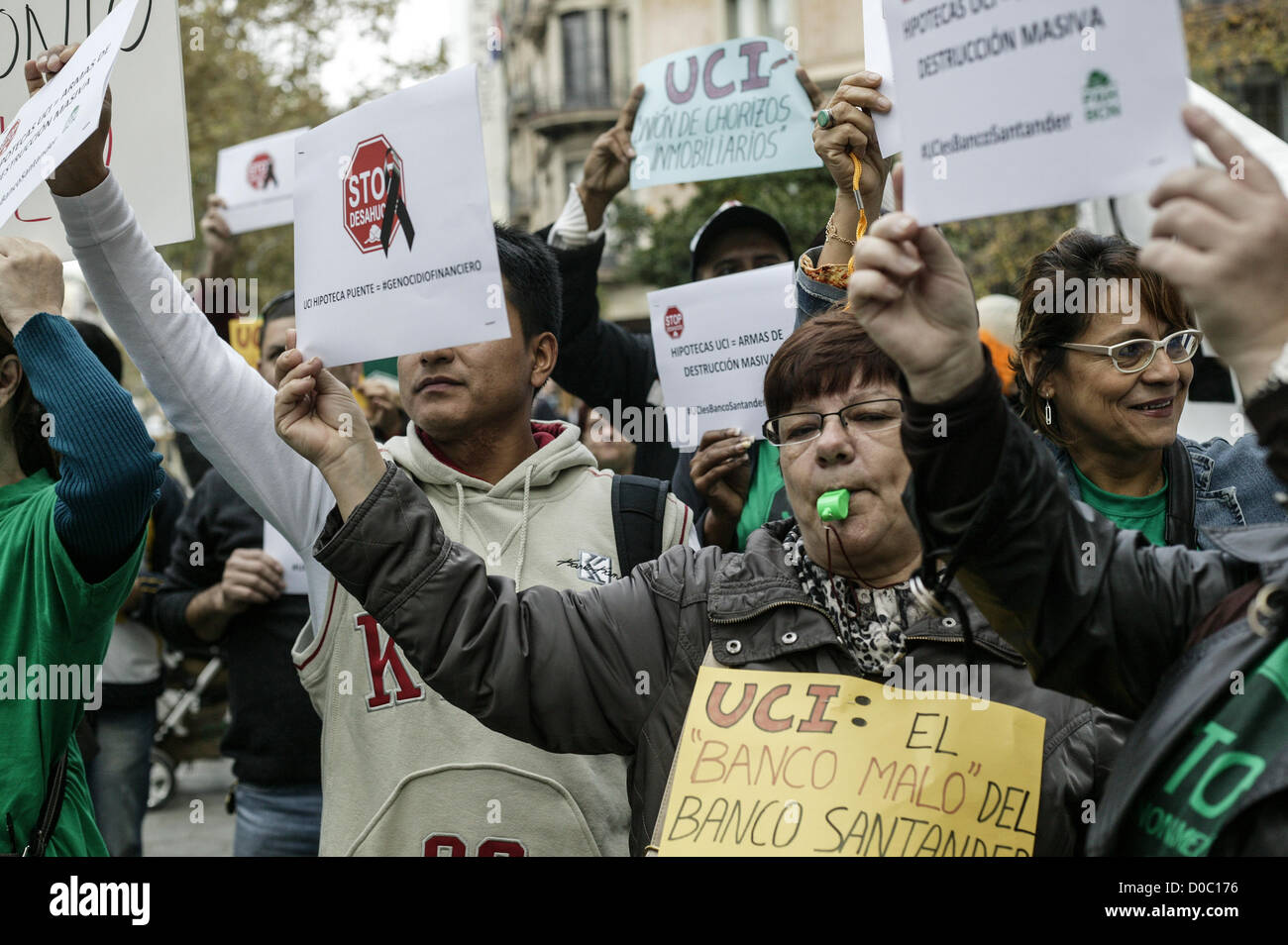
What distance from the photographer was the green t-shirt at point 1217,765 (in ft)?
5.09

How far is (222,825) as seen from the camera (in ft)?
25.9

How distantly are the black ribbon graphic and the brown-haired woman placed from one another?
0.27 m

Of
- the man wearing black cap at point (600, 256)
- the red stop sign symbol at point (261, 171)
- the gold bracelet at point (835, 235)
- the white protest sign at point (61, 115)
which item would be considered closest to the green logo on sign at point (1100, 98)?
the gold bracelet at point (835, 235)

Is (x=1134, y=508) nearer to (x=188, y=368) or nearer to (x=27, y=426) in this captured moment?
(x=188, y=368)

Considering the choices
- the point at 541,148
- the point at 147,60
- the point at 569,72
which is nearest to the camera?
the point at 147,60

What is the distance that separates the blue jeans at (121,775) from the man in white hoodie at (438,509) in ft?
8.44

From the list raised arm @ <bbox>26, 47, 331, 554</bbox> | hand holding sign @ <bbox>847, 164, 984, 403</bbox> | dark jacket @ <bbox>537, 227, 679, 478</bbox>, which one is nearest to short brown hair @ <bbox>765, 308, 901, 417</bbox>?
hand holding sign @ <bbox>847, 164, 984, 403</bbox>

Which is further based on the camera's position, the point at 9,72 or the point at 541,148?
the point at 541,148

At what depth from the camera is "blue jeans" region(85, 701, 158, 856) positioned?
16.2 ft

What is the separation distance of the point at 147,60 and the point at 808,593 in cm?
182

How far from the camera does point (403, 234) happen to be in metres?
2.38

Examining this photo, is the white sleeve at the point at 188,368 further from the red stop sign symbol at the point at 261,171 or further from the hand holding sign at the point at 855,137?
the red stop sign symbol at the point at 261,171
